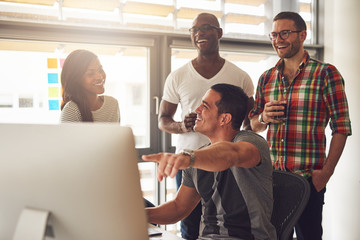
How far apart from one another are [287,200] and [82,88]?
1.25 m

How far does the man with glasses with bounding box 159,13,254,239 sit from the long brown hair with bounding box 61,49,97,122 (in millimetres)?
536

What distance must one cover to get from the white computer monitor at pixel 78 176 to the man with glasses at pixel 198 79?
1.50 metres

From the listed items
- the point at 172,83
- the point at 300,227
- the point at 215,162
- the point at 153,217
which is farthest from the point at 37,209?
the point at 172,83

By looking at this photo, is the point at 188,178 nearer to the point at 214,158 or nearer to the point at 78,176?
the point at 214,158

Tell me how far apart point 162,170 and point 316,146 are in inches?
50.3

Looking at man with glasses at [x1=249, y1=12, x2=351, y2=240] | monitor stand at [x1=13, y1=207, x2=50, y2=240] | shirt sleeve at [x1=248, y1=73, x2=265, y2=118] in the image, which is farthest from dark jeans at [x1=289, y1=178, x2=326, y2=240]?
monitor stand at [x1=13, y1=207, x2=50, y2=240]

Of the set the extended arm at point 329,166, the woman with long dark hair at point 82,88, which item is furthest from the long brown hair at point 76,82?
the extended arm at point 329,166

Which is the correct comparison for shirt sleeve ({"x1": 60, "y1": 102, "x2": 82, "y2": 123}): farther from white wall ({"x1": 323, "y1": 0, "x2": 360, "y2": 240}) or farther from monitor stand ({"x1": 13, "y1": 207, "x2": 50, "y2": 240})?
white wall ({"x1": 323, "y1": 0, "x2": 360, "y2": 240})

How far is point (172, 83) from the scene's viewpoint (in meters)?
2.46

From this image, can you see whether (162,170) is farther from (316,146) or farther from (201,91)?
(201,91)

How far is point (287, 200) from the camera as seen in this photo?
1425mm

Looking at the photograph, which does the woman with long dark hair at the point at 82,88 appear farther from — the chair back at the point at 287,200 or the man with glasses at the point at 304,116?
the chair back at the point at 287,200

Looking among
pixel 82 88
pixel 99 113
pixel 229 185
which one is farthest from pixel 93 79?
pixel 229 185

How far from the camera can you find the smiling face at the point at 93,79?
213cm
